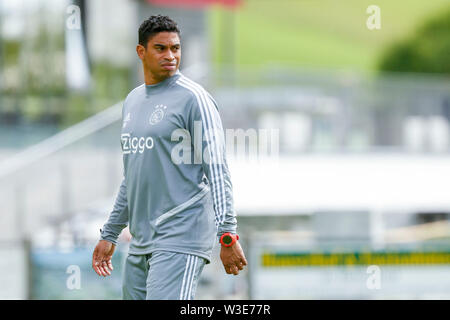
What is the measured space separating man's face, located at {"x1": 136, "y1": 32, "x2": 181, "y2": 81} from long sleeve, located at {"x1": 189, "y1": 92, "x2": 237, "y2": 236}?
0.22 meters

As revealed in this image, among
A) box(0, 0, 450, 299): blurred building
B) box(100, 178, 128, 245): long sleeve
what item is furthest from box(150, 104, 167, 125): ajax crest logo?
box(0, 0, 450, 299): blurred building

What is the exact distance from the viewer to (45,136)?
743 inches

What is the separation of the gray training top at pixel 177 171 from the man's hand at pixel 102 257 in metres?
0.29

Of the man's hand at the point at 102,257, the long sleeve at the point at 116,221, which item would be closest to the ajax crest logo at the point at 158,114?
the long sleeve at the point at 116,221

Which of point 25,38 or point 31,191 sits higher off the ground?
point 25,38

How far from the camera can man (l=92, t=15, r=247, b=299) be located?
4.03m

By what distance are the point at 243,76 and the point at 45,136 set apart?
14.2 ft

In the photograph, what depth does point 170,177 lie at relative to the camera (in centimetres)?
410

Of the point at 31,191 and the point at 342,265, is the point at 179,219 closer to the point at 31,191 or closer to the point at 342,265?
the point at 342,265

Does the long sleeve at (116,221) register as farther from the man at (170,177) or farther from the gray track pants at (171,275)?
the gray track pants at (171,275)

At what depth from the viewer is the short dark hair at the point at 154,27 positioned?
4.17 meters

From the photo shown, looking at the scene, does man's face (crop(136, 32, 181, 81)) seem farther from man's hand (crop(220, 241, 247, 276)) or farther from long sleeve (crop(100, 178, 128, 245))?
man's hand (crop(220, 241, 247, 276))

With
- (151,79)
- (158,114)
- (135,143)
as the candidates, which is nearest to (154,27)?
(151,79)
